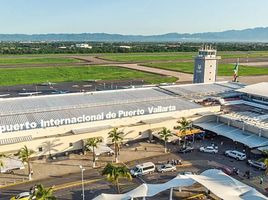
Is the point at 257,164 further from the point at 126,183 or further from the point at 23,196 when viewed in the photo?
the point at 23,196

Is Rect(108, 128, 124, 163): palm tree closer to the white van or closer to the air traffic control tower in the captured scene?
the white van

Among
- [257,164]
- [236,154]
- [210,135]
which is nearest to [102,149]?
[236,154]

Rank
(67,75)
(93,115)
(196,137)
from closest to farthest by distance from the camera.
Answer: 1. (93,115)
2. (196,137)
3. (67,75)

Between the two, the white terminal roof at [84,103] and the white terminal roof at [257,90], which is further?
the white terminal roof at [257,90]

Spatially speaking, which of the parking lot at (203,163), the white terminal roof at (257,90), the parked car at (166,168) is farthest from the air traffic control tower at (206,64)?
the parked car at (166,168)

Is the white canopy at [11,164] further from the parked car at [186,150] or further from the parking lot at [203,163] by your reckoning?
the parked car at [186,150]

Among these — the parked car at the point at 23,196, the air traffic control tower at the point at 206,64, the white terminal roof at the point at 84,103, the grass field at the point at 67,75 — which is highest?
the air traffic control tower at the point at 206,64
